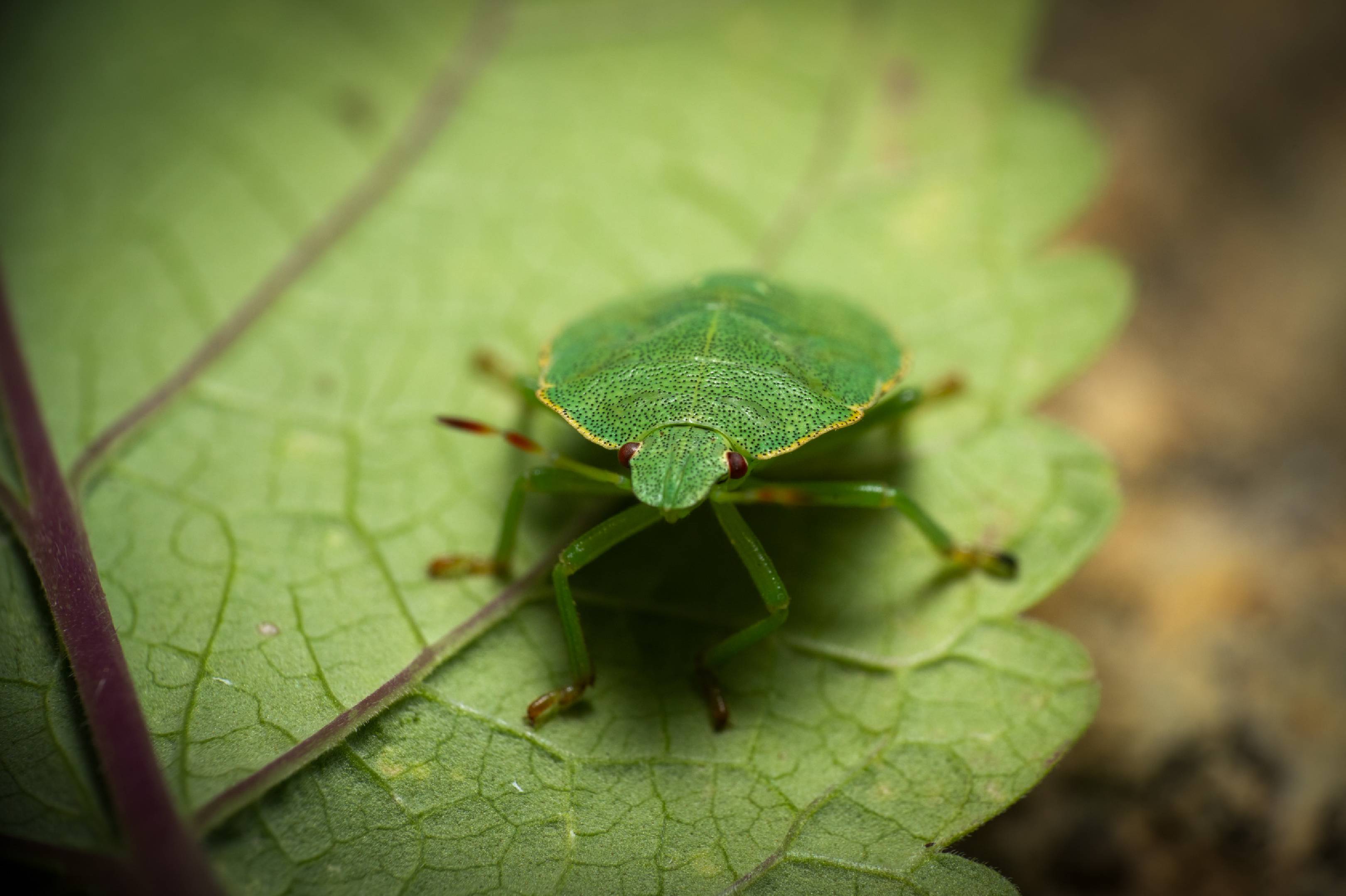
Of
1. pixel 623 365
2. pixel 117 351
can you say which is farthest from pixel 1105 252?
pixel 117 351

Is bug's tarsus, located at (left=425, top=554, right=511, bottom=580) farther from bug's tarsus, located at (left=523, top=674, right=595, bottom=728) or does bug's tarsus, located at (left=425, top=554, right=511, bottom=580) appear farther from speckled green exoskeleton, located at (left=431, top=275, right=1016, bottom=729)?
bug's tarsus, located at (left=523, top=674, right=595, bottom=728)

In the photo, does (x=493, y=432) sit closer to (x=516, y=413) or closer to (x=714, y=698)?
(x=516, y=413)

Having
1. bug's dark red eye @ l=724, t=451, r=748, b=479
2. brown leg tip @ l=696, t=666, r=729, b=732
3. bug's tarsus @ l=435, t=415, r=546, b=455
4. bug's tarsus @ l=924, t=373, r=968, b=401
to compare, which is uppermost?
bug's tarsus @ l=435, t=415, r=546, b=455

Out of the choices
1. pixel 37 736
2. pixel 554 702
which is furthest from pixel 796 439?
pixel 37 736

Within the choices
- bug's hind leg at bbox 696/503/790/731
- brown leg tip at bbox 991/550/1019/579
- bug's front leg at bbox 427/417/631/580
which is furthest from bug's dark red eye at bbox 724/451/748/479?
brown leg tip at bbox 991/550/1019/579

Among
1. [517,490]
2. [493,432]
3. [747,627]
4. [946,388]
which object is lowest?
[747,627]

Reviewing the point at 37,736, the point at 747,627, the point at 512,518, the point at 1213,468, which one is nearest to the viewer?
the point at 37,736

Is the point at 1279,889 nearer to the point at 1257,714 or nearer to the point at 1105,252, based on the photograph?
the point at 1257,714
